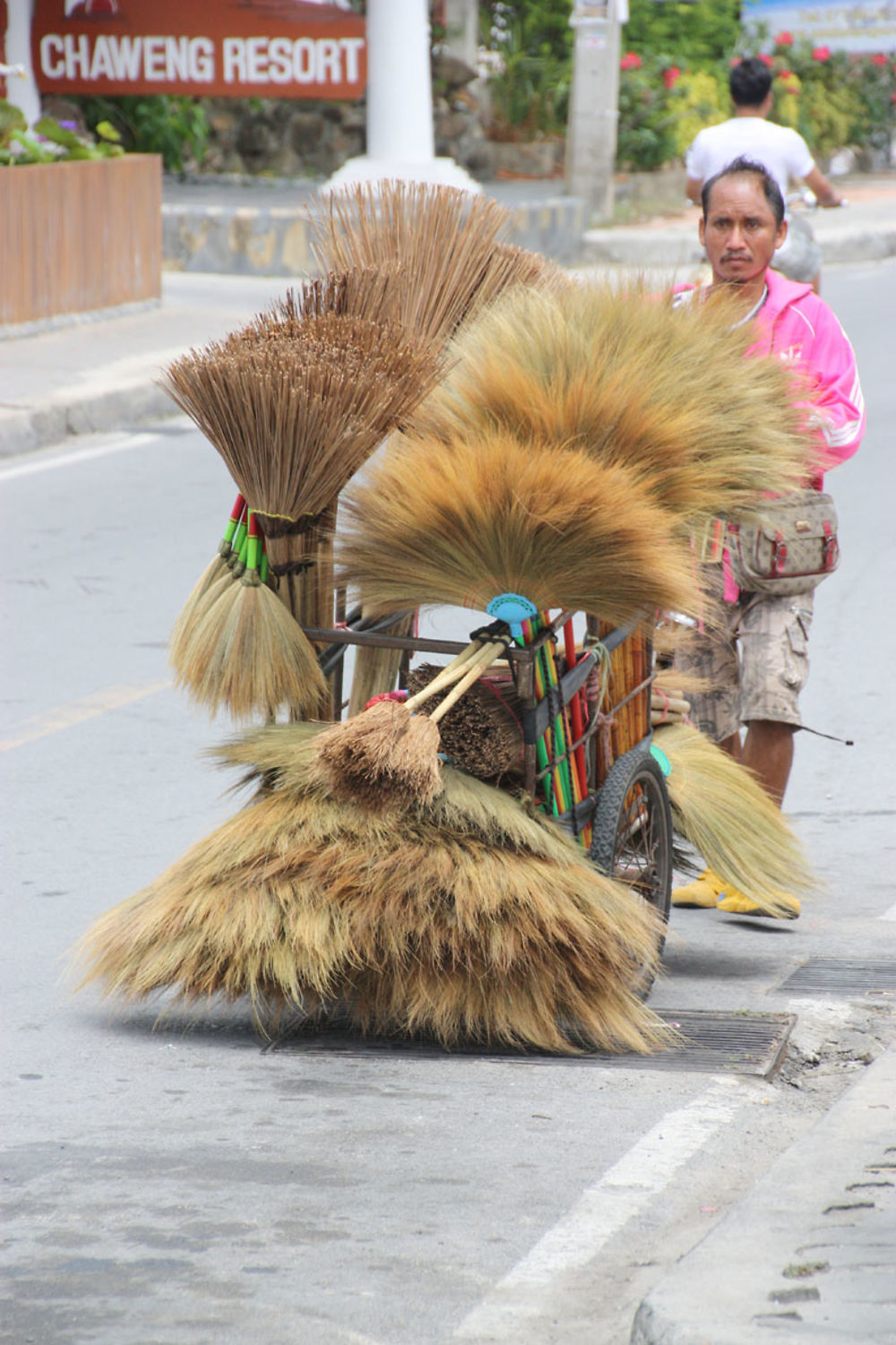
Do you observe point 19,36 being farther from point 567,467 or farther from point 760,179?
point 567,467

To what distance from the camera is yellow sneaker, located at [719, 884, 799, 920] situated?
4336 millimetres

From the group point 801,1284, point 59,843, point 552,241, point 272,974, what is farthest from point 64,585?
point 552,241

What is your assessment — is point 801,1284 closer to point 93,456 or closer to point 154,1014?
point 154,1014

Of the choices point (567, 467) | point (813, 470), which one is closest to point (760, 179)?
point (813, 470)

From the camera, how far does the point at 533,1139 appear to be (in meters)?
3.15

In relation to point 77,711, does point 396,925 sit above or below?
above

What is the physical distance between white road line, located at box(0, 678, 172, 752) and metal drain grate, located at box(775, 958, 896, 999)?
2.41 metres

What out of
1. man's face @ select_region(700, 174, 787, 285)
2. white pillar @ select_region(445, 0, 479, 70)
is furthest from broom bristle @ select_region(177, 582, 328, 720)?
white pillar @ select_region(445, 0, 479, 70)

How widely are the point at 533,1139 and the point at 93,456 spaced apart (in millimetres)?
7102

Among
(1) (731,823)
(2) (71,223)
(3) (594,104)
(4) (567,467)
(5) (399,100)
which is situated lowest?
(1) (731,823)

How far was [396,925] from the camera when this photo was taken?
3.27 metres

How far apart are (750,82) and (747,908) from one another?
186 inches

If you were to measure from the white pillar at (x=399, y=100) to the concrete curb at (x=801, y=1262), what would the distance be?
41.5 ft

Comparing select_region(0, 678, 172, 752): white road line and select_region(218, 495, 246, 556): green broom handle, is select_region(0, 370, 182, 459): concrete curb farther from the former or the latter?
select_region(218, 495, 246, 556): green broom handle
